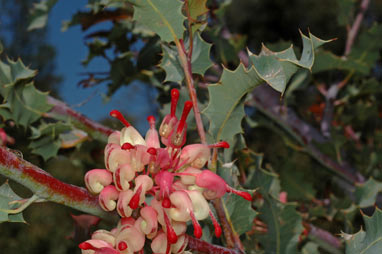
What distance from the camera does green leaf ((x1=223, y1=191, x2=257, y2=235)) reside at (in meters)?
0.55

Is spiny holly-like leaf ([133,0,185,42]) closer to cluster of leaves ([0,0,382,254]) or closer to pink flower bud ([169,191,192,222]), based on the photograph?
cluster of leaves ([0,0,382,254])

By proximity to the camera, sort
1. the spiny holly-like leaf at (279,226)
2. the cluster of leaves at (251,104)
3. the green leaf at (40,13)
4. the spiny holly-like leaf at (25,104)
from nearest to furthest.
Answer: the cluster of leaves at (251,104)
the spiny holly-like leaf at (279,226)
the spiny holly-like leaf at (25,104)
the green leaf at (40,13)

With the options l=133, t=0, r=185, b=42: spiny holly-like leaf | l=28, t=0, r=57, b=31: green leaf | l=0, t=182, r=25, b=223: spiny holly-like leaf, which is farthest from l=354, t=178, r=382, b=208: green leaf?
l=28, t=0, r=57, b=31: green leaf

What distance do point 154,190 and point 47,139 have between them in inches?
19.2

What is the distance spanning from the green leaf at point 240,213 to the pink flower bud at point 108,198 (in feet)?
0.63

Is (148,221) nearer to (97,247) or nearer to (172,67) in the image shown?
(97,247)

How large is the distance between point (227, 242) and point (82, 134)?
475 millimetres

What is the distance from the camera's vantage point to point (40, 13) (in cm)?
101

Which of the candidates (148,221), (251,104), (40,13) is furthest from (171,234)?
(40,13)

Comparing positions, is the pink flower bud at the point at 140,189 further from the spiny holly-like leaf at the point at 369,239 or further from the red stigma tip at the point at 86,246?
the spiny holly-like leaf at the point at 369,239

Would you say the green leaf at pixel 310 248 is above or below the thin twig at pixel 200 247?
below

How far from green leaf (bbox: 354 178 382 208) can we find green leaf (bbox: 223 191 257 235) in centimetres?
31

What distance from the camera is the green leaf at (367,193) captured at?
76 centimetres

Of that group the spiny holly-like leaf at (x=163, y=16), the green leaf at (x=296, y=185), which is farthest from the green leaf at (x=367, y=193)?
the spiny holly-like leaf at (x=163, y=16)
